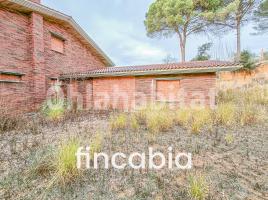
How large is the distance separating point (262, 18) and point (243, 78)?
7.30 metres

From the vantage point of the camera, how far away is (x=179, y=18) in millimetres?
17000

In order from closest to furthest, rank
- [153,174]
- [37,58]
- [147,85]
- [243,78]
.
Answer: [153,174] → [37,58] → [147,85] → [243,78]

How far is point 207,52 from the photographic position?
20.8 metres

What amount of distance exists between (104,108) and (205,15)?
12.6 meters

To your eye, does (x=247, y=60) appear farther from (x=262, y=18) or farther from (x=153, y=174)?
(x=153, y=174)

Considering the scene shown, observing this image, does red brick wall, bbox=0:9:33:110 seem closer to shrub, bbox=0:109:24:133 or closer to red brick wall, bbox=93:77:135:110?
shrub, bbox=0:109:24:133

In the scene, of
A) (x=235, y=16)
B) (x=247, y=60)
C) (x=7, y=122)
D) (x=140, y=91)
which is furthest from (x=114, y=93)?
(x=235, y=16)

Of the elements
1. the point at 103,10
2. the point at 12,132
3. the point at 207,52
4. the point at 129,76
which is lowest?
the point at 12,132

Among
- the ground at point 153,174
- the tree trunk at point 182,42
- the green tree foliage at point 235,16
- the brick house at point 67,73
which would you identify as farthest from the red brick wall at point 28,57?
the green tree foliage at point 235,16

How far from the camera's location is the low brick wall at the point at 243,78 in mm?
15488

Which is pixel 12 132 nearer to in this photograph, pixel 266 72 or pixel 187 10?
pixel 187 10

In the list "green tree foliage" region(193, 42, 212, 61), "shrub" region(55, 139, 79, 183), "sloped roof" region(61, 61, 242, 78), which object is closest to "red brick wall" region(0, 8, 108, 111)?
"sloped roof" region(61, 61, 242, 78)

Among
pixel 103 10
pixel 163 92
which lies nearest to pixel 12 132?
pixel 163 92

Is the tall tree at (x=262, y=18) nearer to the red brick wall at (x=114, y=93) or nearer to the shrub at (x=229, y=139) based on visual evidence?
the red brick wall at (x=114, y=93)
